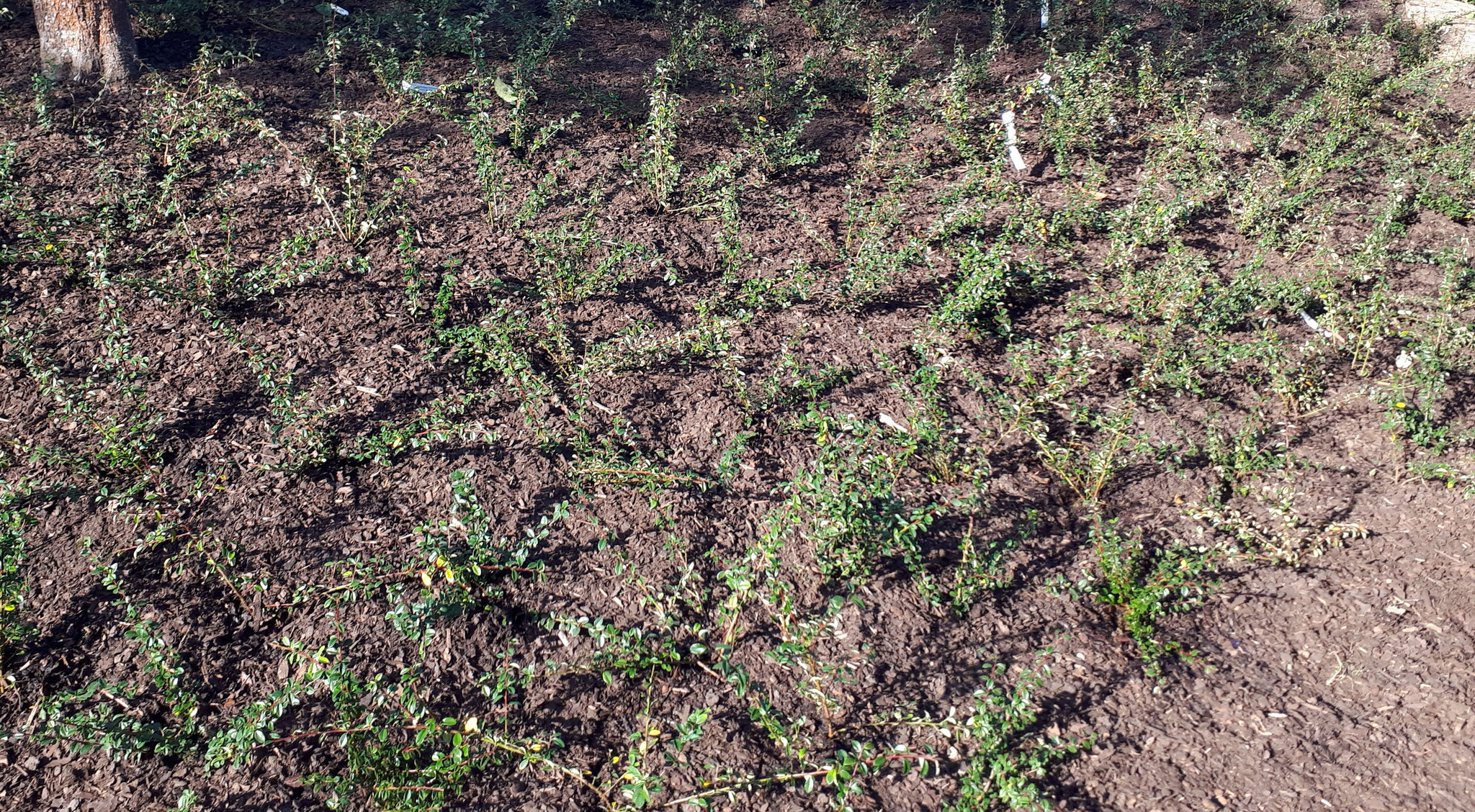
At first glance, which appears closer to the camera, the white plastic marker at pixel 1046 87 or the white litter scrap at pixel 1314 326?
the white litter scrap at pixel 1314 326

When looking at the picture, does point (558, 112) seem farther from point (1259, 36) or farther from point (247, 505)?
point (1259, 36)

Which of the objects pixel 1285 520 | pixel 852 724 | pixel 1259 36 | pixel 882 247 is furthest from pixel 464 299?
pixel 1259 36

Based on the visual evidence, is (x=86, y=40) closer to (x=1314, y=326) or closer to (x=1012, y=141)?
(x=1012, y=141)

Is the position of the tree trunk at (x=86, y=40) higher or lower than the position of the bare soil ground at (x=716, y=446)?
higher

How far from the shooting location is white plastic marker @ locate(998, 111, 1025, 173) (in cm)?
582

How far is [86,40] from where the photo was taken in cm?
546

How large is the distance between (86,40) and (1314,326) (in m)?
7.06

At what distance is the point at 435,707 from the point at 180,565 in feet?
3.58

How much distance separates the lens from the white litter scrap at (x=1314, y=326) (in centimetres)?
444

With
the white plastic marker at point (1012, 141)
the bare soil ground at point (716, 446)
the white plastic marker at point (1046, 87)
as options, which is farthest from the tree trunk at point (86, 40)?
the white plastic marker at point (1046, 87)

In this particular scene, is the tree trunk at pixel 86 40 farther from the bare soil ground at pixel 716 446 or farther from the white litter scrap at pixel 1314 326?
the white litter scrap at pixel 1314 326

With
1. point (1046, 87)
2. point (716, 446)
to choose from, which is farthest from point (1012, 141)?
point (716, 446)

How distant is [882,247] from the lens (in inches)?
185

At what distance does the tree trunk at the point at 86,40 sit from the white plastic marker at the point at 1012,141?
5.46m
